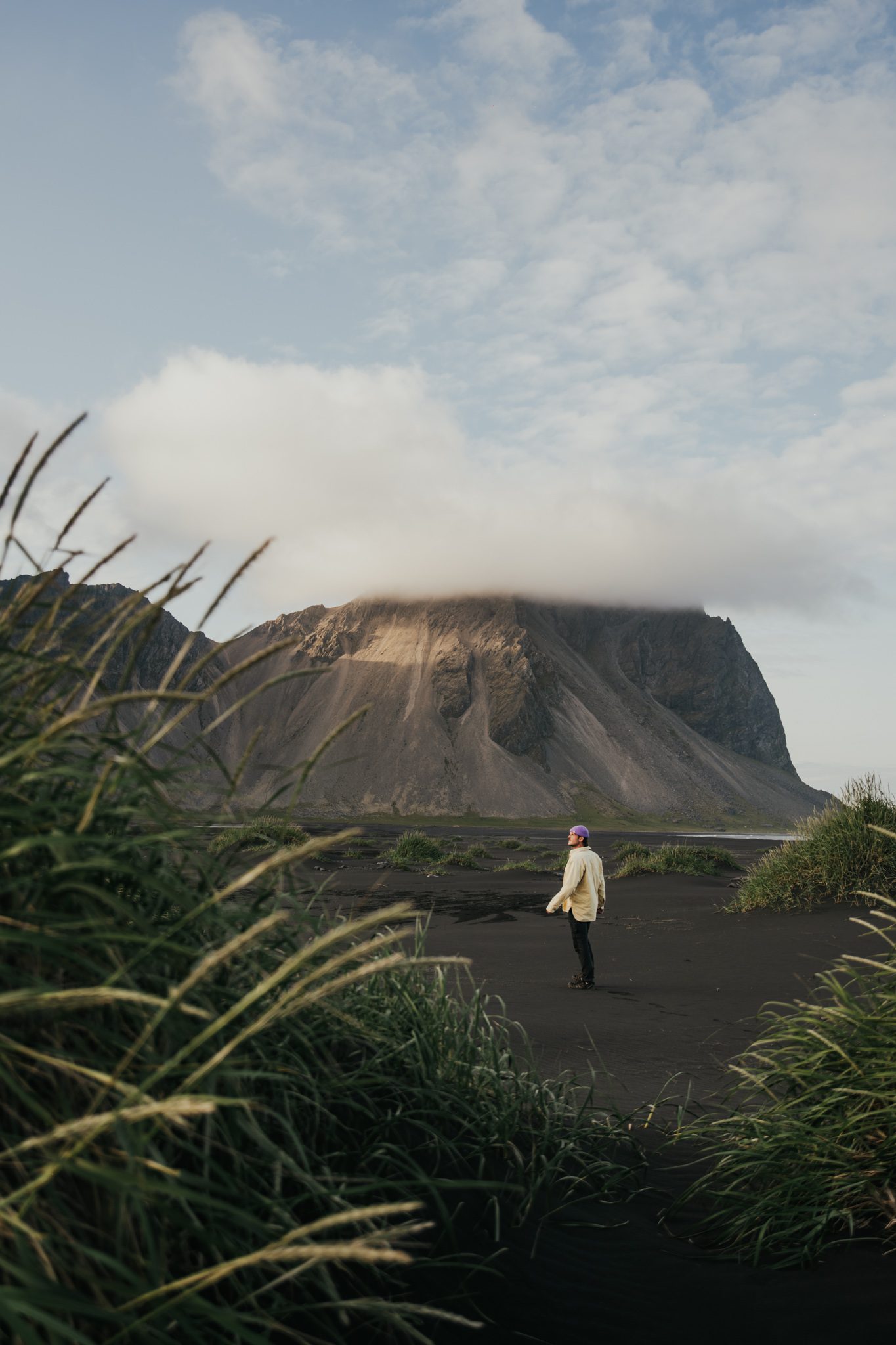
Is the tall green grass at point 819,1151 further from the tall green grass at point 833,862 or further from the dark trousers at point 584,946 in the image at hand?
the tall green grass at point 833,862

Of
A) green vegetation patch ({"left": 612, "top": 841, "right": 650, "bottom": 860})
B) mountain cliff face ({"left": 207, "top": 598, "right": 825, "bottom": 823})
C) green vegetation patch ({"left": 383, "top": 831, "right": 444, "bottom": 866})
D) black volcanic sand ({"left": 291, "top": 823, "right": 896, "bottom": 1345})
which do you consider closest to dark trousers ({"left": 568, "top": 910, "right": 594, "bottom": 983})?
black volcanic sand ({"left": 291, "top": 823, "right": 896, "bottom": 1345})

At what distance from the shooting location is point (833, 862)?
13.3m

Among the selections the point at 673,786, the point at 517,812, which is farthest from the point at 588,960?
the point at 673,786

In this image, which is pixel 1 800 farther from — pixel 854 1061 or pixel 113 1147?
pixel 854 1061

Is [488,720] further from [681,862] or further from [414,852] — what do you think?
[681,862]

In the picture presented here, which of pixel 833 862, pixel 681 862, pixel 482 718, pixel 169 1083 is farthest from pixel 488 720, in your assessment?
pixel 169 1083

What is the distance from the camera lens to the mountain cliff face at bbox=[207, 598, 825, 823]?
353ft

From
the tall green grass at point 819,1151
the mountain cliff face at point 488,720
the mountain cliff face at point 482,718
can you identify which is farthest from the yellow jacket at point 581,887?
the mountain cliff face at point 488,720

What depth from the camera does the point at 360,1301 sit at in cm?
171

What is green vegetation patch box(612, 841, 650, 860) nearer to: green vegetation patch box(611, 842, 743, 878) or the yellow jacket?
green vegetation patch box(611, 842, 743, 878)

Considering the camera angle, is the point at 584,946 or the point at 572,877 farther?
the point at 584,946

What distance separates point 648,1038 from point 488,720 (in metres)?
108

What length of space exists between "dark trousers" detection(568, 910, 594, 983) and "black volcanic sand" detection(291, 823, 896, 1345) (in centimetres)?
24

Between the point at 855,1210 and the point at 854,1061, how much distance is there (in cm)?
45
